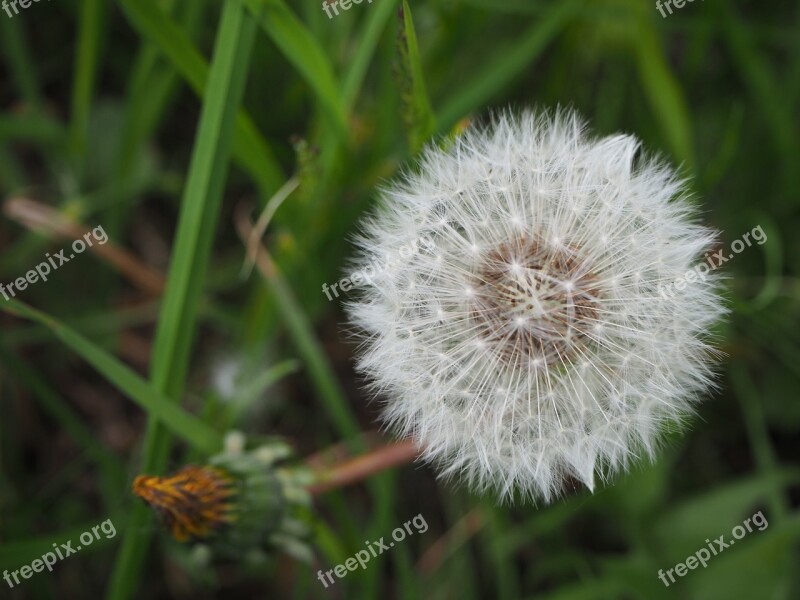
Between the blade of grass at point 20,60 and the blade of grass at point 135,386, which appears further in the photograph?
the blade of grass at point 20,60

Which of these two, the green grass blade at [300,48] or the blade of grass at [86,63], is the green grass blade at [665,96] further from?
the blade of grass at [86,63]

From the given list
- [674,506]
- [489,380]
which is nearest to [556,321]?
[489,380]

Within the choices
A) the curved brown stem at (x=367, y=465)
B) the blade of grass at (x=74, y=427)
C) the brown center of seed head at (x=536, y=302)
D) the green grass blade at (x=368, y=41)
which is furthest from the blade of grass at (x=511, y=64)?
the blade of grass at (x=74, y=427)

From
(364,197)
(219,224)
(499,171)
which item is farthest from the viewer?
(219,224)

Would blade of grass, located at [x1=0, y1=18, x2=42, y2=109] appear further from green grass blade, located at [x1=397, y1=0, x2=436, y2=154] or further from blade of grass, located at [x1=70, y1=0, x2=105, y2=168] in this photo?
green grass blade, located at [x1=397, y1=0, x2=436, y2=154]

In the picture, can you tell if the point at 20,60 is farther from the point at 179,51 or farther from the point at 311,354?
the point at 311,354

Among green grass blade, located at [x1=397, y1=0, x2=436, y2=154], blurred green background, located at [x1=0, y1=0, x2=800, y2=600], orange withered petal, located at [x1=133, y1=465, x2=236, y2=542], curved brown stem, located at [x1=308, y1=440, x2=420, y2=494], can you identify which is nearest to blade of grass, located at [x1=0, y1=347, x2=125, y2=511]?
blurred green background, located at [x1=0, y1=0, x2=800, y2=600]

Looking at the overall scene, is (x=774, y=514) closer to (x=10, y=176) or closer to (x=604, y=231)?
(x=604, y=231)

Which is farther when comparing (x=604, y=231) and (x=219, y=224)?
(x=219, y=224)
